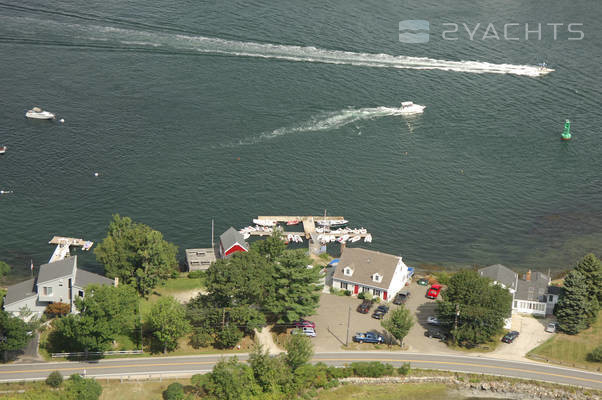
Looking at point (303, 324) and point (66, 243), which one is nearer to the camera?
point (303, 324)

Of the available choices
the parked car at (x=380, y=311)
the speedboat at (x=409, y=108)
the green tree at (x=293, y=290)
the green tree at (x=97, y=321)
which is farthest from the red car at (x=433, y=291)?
the speedboat at (x=409, y=108)

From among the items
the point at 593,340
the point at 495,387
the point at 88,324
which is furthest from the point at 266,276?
the point at 593,340

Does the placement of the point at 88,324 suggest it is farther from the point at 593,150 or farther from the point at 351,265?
the point at 593,150

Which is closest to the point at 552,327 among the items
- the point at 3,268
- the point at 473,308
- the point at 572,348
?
the point at 572,348

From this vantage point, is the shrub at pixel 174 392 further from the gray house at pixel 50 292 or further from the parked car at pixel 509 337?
the parked car at pixel 509 337

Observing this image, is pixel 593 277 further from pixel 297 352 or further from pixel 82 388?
pixel 82 388

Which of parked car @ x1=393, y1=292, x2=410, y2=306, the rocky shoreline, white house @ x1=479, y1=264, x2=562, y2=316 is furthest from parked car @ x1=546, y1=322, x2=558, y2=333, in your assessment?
parked car @ x1=393, y1=292, x2=410, y2=306

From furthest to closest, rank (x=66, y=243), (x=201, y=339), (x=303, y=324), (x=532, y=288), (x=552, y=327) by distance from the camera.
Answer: (x=66, y=243), (x=532, y=288), (x=552, y=327), (x=303, y=324), (x=201, y=339)
